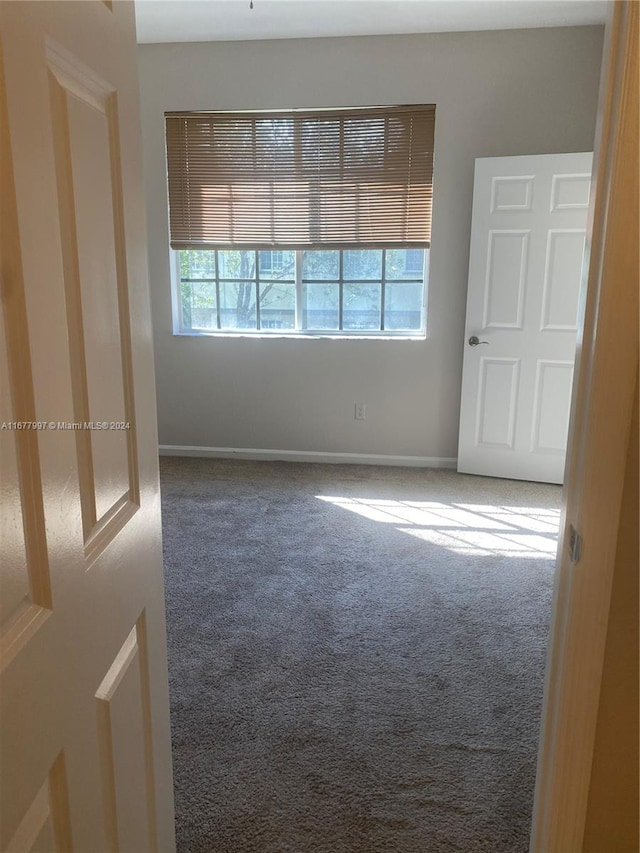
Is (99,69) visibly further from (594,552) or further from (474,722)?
(474,722)

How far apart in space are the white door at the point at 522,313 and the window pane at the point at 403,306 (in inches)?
16.3

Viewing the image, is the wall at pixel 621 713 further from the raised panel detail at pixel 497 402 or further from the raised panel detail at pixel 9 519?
the raised panel detail at pixel 497 402

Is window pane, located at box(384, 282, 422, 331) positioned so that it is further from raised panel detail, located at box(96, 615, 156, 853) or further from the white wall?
raised panel detail, located at box(96, 615, 156, 853)

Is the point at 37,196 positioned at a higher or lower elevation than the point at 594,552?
higher

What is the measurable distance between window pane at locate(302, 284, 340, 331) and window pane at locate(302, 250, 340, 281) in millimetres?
62

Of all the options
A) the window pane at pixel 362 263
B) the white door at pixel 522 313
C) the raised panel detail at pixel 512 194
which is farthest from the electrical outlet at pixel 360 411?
the raised panel detail at pixel 512 194

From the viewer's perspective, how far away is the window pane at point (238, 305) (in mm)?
4598

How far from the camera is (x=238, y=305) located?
15.2ft

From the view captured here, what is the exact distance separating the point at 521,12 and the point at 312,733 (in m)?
3.95

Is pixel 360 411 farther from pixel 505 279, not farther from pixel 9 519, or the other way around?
pixel 9 519

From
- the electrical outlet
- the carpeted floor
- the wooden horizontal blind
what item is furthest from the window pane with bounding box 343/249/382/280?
the carpeted floor

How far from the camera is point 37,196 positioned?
707 millimetres

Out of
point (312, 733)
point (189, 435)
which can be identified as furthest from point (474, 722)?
point (189, 435)

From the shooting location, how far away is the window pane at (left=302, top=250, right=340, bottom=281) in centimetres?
444
